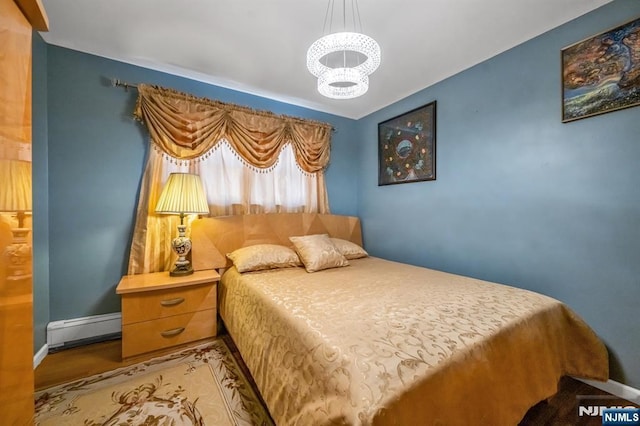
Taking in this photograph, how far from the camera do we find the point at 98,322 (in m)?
2.01

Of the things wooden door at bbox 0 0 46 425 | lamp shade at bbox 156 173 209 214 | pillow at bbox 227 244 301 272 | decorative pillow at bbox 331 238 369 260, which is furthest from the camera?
decorative pillow at bbox 331 238 369 260

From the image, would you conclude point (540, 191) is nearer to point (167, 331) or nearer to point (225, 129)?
point (225, 129)

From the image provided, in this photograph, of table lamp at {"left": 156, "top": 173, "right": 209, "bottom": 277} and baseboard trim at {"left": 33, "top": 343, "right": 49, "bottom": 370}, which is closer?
baseboard trim at {"left": 33, "top": 343, "right": 49, "bottom": 370}

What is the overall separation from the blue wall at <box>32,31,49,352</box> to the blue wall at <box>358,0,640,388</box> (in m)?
Answer: 3.23

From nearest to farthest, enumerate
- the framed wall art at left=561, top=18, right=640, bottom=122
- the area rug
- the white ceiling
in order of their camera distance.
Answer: the area rug < the framed wall art at left=561, top=18, right=640, bottom=122 < the white ceiling

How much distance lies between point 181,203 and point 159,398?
132 cm

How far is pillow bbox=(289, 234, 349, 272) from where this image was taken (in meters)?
2.16

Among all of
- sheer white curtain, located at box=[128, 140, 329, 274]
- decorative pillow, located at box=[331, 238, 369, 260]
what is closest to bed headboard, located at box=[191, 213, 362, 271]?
sheer white curtain, located at box=[128, 140, 329, 274]

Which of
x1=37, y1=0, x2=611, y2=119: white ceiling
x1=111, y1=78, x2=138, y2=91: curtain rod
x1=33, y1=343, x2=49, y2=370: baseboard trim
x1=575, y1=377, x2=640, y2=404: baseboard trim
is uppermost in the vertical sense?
x1=37, y1=0, x2=611, y2=119: white ceiling

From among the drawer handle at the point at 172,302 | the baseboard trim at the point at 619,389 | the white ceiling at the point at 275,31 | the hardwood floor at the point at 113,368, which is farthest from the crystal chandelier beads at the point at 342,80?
the baseboard trim at the point at 619,389

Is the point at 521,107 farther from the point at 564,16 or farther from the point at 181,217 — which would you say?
the point at 181,217

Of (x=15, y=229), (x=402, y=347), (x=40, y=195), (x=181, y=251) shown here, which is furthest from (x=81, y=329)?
(x=402, y=347)

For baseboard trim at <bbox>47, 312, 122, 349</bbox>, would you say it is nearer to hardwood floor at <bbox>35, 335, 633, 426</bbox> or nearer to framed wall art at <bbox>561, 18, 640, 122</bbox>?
Answer: hardwood floor at <bbox>35, 335, 633, 426</bbox>

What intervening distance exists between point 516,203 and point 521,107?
2.43 ft
